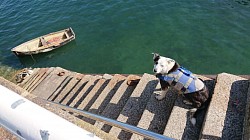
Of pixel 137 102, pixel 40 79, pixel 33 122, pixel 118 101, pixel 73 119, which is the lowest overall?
pixel 40 79

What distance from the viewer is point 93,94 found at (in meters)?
9.02

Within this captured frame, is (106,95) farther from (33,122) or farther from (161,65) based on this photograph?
(33,122)

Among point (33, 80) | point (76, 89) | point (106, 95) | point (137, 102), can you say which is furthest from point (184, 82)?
point (33, 80)

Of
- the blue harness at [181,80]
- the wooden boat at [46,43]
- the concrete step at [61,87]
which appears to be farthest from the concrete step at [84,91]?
the wooden boat at [46,43]

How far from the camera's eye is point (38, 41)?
15.5 m

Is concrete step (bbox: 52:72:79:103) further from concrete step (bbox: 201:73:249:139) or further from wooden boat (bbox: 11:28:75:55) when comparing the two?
concrete step (bbox: 201:73:249:139)

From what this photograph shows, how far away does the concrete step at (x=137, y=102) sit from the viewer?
275 inches

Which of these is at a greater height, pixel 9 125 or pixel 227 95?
pixel 9 125

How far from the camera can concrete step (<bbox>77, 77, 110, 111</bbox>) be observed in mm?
8586

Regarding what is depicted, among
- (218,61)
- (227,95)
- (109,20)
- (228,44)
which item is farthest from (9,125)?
(109,20)

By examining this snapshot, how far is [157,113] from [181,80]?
1011 millimetres

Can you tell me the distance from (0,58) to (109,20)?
20.6 feet

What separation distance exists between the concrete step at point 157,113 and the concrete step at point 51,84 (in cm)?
481

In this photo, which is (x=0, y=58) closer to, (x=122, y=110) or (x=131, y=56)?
(x=131, y=56)
